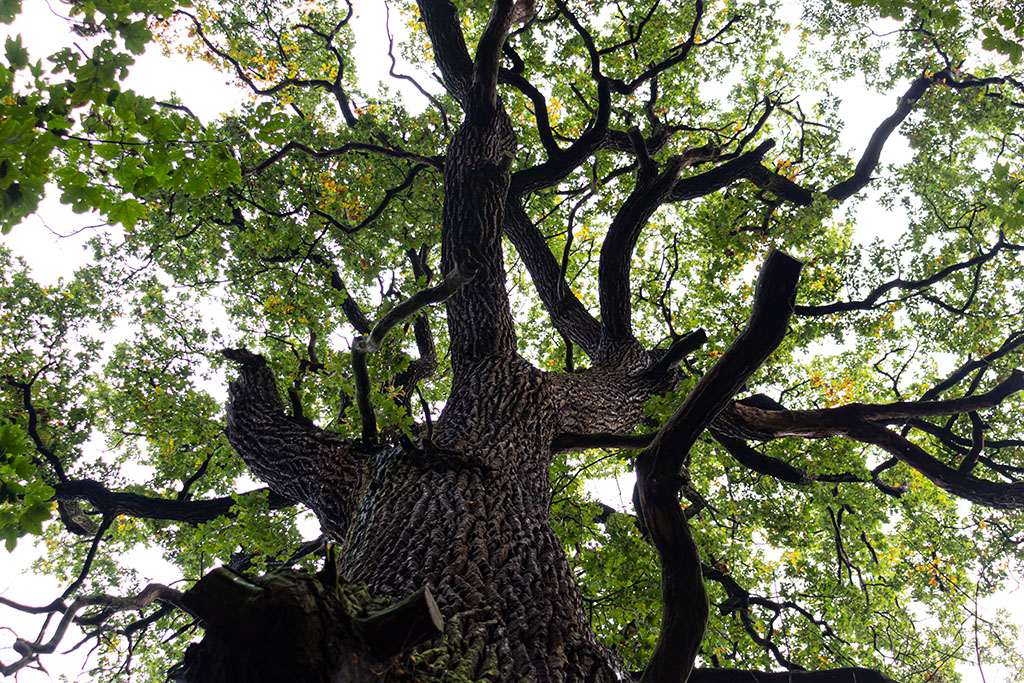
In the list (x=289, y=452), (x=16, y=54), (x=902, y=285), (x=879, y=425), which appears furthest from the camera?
(x=902, y=285)

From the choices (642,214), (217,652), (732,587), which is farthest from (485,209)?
(732,587)

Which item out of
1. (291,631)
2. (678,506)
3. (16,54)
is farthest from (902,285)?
(16,54)

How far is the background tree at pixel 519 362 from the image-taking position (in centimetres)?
254

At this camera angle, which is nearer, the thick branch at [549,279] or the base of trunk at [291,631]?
the base of trunk at [291,631]

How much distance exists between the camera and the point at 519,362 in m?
5.31

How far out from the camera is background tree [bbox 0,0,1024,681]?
2.54 meters

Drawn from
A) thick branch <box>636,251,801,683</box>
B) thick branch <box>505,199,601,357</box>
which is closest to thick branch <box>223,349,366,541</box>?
thick branch <box>636,251,801,683</box>

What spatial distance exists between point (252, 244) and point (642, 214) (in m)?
5.49

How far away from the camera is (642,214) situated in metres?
6.59

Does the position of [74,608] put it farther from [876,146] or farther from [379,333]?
[876,146]

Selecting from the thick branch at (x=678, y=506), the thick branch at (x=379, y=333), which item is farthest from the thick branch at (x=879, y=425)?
the thick branch at (x=379, y=333)

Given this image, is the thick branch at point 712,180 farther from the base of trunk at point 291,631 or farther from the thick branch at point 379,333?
the base of trunk at point 291,631

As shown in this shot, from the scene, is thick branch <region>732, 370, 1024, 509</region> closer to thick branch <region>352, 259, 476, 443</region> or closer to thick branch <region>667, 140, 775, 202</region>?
thick branch <region>667, 140, 775, 202</region>

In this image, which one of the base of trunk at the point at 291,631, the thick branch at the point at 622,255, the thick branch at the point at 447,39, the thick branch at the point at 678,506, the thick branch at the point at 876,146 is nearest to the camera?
the base of trunk at the point at 291,631
